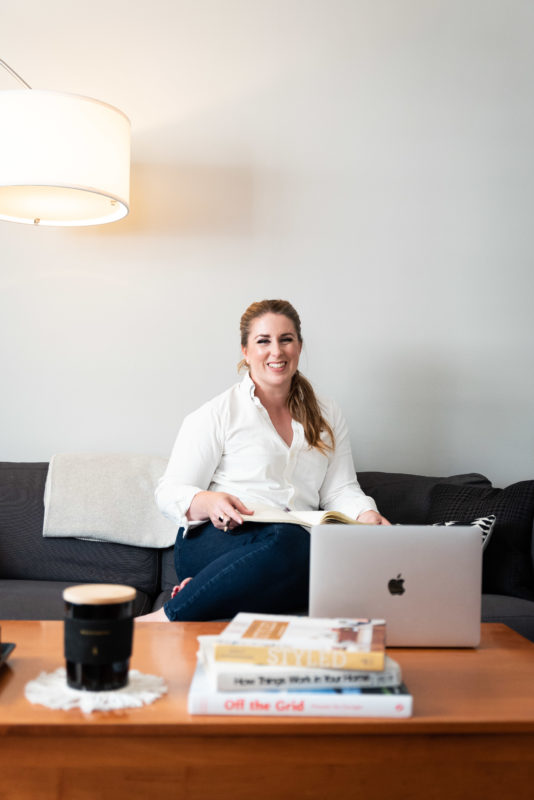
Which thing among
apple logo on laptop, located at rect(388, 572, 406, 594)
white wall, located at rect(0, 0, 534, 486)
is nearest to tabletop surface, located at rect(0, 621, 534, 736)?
apple logo on laptop, located at rect(388, 572, 406, 594)

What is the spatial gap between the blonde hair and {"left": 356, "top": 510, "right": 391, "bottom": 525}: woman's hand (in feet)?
0.82

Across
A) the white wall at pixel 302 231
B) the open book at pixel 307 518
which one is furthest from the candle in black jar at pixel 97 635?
the white wall at pixel 302 231

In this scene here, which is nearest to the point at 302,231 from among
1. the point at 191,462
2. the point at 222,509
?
the point at 191,462

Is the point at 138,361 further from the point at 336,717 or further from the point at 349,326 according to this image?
the point at 336,717

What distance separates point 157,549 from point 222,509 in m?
0.63

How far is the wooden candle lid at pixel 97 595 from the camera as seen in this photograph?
43.0 inches

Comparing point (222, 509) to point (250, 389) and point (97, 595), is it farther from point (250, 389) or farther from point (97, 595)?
point (97, 595)

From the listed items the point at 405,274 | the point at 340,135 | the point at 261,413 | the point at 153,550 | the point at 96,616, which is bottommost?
the point at 153,550

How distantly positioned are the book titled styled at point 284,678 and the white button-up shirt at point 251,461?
1165 mm

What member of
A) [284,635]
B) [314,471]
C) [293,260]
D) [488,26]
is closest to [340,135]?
[293,260]

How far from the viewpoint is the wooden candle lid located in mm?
1092

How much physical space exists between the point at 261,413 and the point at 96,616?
135 centimetres

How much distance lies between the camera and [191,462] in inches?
90.7

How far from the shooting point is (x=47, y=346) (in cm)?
286
